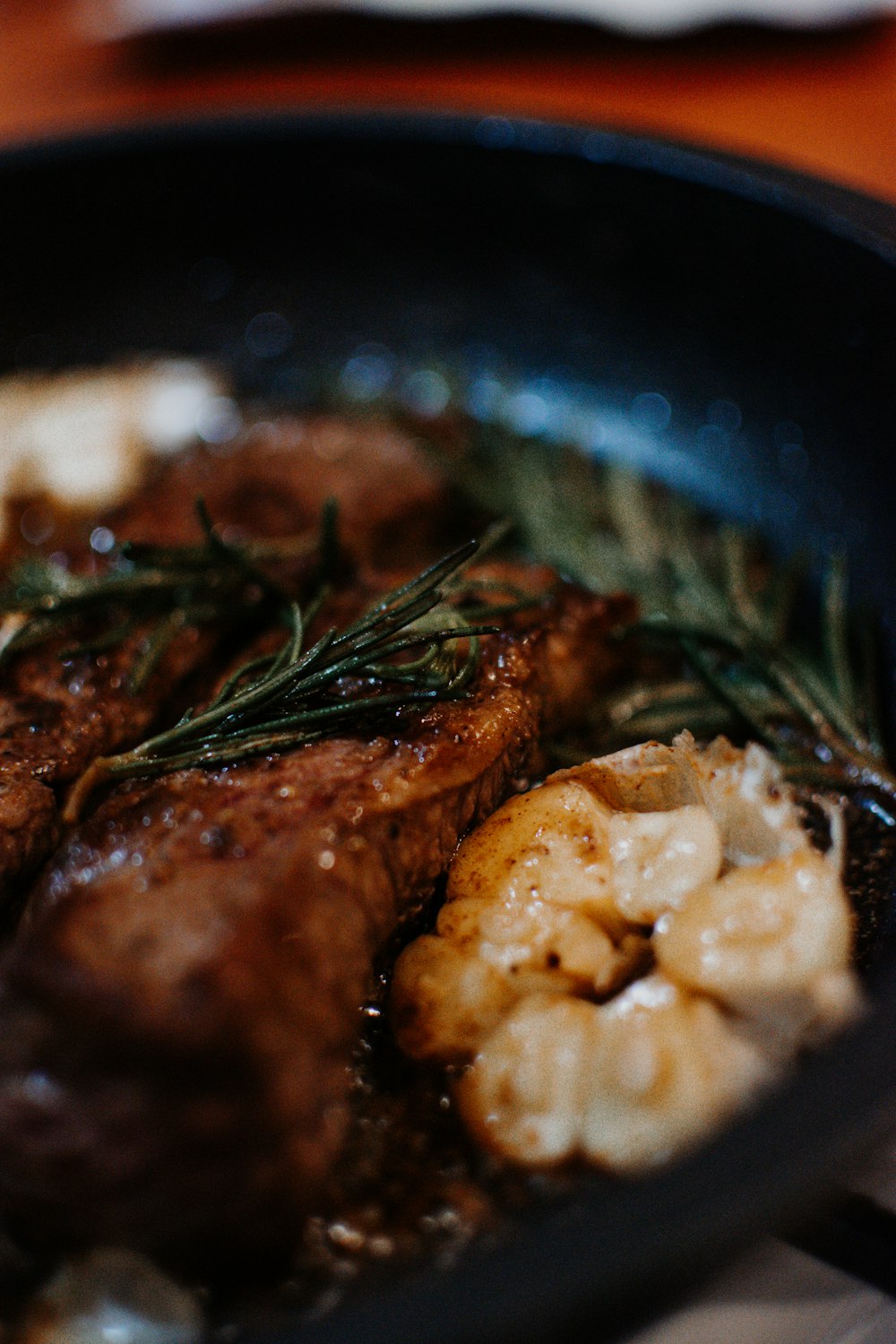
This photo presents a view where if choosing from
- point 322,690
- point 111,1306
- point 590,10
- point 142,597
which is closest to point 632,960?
point 322,690

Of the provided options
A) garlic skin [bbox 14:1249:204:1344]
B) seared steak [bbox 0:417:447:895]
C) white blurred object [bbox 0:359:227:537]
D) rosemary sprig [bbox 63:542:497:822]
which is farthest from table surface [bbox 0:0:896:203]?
garlic skin [bbox 14:1249:204:1344]

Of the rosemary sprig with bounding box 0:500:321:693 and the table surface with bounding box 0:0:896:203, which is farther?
the table surface with bounding box 0:0:896:203

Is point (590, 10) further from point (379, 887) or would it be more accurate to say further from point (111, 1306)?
point (111, 1306)

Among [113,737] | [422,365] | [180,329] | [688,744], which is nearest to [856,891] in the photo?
[688,744]

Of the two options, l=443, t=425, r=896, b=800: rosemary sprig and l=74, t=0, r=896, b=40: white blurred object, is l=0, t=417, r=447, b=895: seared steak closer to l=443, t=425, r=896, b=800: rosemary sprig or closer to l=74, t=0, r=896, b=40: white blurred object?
l=443, t=425, r=896, b=800: rosemary sprig

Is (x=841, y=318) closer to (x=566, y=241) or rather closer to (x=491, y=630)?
(x=566, y=241)

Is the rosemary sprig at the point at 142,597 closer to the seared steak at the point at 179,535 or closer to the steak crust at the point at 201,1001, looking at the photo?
the seared steak at the point at 179,535
